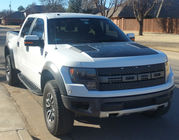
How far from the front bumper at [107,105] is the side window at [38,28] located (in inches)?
76.3

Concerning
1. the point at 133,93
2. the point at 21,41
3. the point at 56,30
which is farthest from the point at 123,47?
the point at 21,41

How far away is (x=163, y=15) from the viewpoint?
48219 mm

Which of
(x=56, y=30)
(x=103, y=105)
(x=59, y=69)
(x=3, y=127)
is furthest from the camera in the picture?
(x=56, y=30)

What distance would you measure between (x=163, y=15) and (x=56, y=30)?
151ft

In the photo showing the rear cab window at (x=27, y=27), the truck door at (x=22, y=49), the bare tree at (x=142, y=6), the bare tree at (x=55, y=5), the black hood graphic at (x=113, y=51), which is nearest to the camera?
the black hood graphic at (x=113, y=51)

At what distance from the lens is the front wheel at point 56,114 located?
392cm

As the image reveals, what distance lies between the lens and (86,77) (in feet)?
12.2

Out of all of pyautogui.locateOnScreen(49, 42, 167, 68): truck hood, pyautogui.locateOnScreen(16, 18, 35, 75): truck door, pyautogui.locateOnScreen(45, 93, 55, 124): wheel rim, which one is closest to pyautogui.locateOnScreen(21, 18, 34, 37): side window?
pyautogui.locateOnScreen(16, 18, 35, 75): truck door

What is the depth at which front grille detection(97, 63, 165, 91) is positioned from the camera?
371cm

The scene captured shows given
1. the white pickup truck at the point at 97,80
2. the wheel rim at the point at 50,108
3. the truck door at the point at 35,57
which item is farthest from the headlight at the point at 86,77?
the truck door at the point at 35,57

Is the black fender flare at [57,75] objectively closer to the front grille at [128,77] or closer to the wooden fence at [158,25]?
the front grille at [128,77]

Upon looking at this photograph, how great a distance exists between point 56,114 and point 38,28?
228 centimetres

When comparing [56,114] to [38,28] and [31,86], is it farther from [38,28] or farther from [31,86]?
[38,28]

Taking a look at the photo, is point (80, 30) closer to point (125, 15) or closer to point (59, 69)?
point (59, 69)
